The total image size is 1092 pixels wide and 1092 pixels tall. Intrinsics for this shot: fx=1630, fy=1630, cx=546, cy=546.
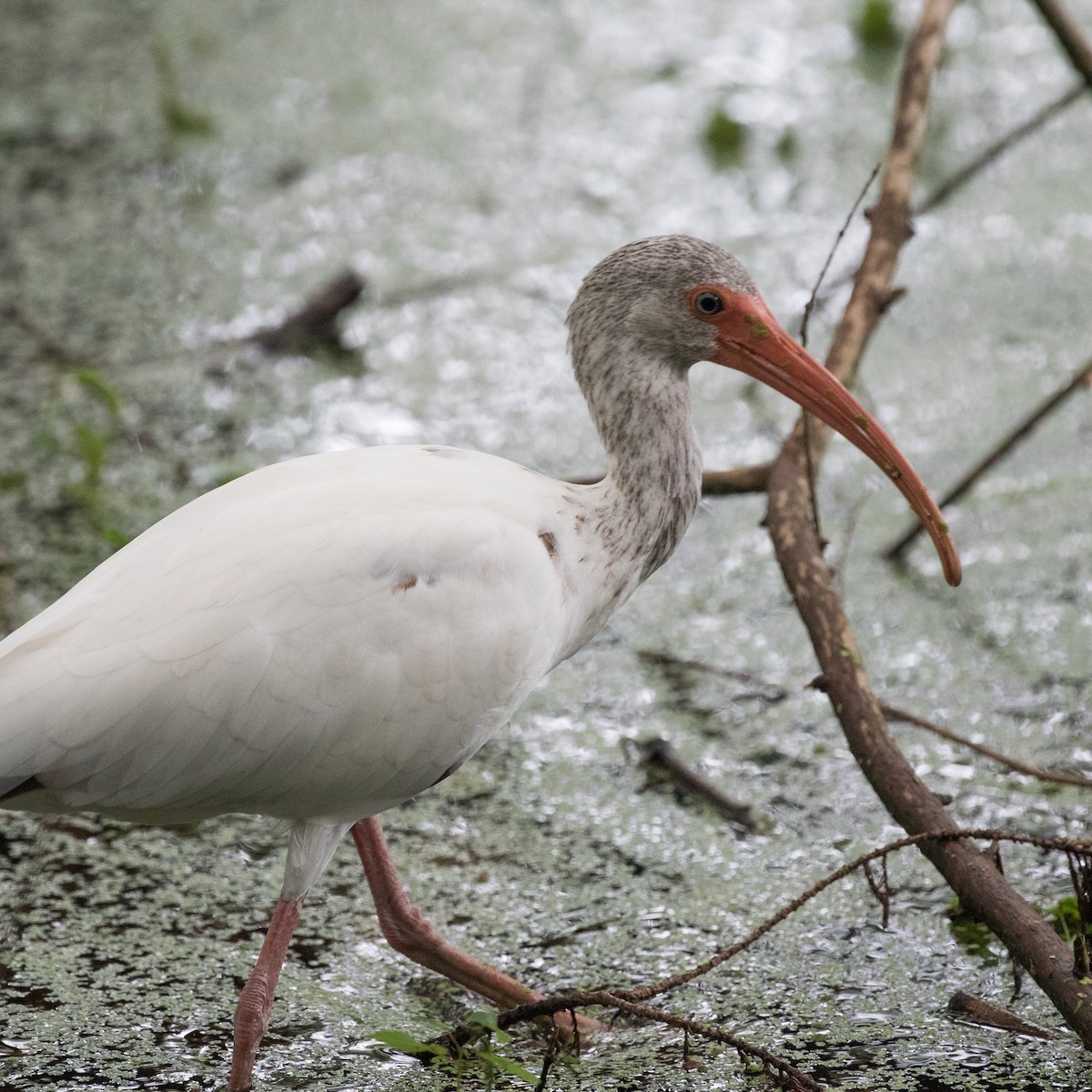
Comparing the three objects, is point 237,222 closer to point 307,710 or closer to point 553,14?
point 553,14

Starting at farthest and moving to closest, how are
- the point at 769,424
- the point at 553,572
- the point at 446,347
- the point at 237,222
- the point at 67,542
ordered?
the point at 237,222
the point at 446,347
the point at 769,424
the point at 67,542
the point at 553,572

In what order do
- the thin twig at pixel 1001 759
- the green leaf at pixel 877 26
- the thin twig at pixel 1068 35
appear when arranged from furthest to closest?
1. the green leaf at pixel 877 26
2. the thin twig at pixel 1068 35
3. the thin twig at pixel 1001 759

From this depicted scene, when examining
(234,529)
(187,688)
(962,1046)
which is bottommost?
(962,1046)

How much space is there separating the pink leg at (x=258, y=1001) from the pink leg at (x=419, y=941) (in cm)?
32

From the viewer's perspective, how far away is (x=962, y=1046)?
267 cm

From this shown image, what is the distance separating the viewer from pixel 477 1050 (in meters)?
2.67

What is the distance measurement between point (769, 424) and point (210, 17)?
4.05 meters

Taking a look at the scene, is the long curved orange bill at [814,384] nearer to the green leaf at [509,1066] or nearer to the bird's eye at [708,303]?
the bird's eye at [708,303]

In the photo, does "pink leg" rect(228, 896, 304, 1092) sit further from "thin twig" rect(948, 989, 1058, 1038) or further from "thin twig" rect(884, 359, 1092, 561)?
"thin twig" rect(884, 359, 1092, 561)

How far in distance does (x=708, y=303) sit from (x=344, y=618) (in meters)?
0.84

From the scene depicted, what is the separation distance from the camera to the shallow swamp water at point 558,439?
2904mm

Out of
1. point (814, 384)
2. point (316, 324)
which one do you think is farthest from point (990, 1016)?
point (316, 324)

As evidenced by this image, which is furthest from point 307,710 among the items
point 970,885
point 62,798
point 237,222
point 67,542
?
point 237,222

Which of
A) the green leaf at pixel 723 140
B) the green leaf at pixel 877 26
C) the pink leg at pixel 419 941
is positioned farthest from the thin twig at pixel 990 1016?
the green leaf at pixel 877 26
